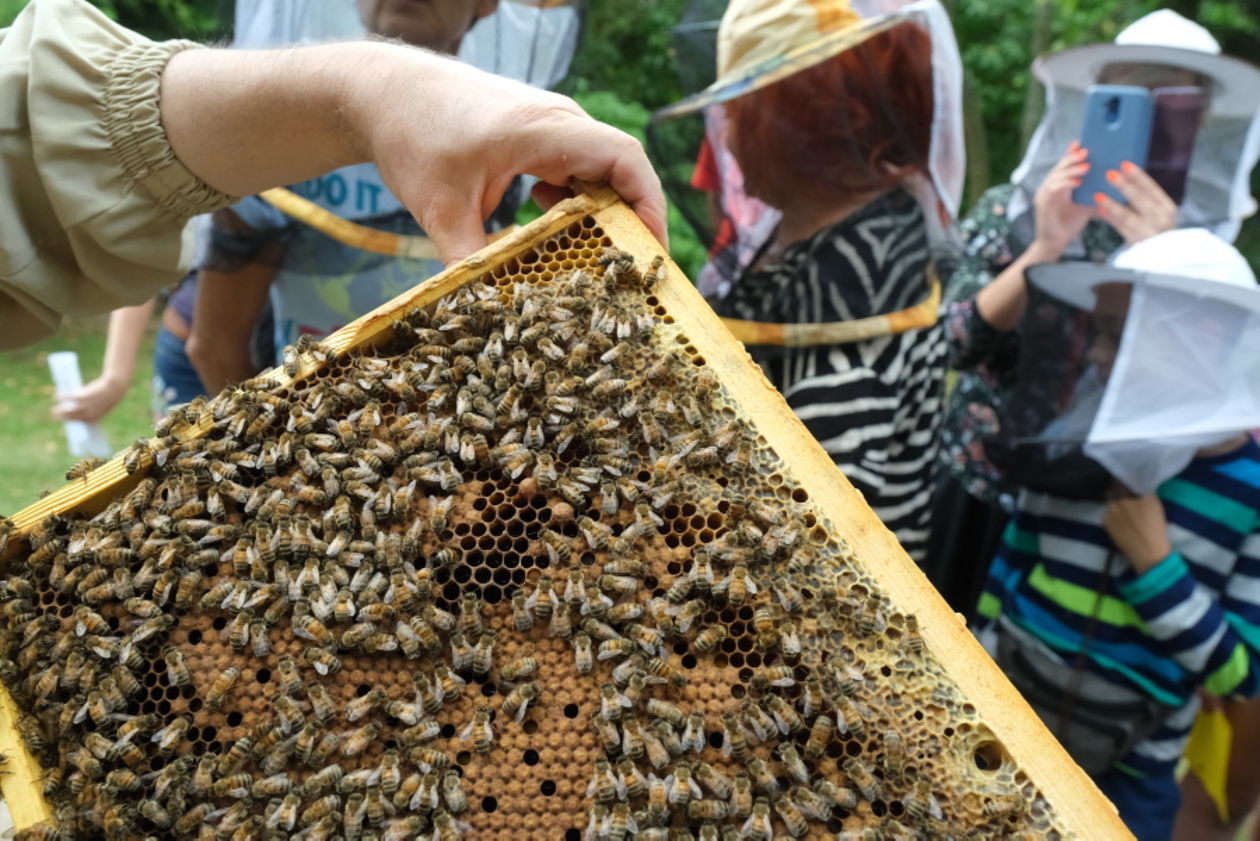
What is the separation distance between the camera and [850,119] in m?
3.67

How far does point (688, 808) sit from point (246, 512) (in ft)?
3.50

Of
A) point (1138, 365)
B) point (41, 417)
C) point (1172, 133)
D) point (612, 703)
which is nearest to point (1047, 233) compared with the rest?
point (1172, 133)

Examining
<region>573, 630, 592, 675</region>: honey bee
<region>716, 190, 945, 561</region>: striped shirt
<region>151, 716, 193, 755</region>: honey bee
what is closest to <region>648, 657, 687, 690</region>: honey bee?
<region>573, 630, 592, 675</region>: honey bee

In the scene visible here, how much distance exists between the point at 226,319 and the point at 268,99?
2.38m

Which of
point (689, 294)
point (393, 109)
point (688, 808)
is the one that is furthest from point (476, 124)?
point (688, 808)

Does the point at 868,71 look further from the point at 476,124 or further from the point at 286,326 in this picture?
the point at 286,326

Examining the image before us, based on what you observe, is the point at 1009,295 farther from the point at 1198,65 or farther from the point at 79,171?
the point at 79,171

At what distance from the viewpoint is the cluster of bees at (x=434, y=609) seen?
1.51 meters

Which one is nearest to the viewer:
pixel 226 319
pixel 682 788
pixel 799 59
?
pixel 682 788

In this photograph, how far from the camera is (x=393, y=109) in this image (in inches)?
85.0

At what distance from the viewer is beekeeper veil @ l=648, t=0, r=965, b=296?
Answer: 3.66 metres

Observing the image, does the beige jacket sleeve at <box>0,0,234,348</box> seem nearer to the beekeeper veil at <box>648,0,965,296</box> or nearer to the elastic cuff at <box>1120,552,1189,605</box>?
the beekeeper veil at <box>648,0,965,296</box>

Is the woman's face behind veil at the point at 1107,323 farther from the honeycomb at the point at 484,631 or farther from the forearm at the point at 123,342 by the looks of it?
the forearm at the point at 123,342

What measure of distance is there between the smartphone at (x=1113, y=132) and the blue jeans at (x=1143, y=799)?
2559mm
